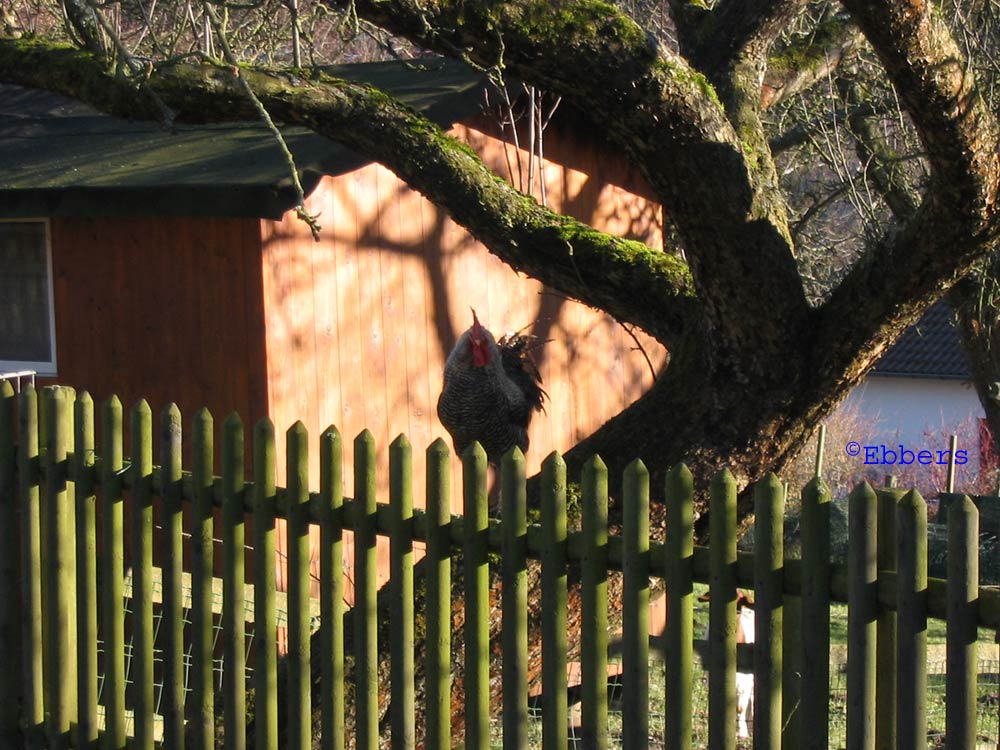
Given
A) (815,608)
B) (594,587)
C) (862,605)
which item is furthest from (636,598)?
(862,605)

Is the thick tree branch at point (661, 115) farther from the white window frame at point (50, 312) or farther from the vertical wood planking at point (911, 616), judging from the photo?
the white window frame at point (50, 312)

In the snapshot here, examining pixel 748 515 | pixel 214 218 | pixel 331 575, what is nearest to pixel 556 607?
pixel 331 575

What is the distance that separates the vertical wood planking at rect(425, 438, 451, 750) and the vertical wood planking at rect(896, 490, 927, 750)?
133 centimetres

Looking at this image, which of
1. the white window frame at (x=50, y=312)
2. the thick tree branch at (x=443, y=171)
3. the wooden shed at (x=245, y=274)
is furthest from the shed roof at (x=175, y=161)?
the thick tree branch at (x=443, y=171)

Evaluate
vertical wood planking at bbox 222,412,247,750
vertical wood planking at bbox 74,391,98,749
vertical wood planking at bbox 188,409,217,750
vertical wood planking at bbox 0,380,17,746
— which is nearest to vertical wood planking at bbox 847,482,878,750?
vertical wood planking at bbox 222,412,247,750

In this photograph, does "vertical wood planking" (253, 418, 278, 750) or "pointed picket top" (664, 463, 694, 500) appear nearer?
"pointed picket top" (664, 463, 694, 500)

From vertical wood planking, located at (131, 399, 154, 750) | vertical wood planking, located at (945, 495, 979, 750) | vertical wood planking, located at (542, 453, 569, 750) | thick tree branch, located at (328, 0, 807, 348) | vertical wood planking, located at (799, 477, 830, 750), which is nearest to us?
vertical wood planking, located at (945, 495, 979, 750)

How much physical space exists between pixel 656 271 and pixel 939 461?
75.0 ft

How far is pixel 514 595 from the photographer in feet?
11.7

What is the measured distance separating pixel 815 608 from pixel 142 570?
8.37 ft

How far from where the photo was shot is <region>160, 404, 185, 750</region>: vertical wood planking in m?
4.36

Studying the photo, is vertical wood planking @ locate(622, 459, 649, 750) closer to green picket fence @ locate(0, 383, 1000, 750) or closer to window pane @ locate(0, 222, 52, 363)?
green picket fence @ locate(0, 383, 1000, 750)

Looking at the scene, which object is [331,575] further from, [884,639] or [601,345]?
[601,345]

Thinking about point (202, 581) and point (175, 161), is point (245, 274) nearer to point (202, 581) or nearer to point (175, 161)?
point (175, 161)
